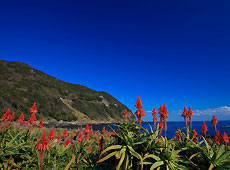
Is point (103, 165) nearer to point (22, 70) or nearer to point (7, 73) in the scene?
point (7, 73)

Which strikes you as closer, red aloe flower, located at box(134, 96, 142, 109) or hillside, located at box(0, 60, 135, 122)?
red aloe flower, located at box(134, 96, 142, 109)

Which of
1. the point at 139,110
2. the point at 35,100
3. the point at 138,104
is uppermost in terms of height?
the point at 35,100

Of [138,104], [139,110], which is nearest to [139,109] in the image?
[139,110]

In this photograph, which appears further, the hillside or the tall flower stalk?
the hillside

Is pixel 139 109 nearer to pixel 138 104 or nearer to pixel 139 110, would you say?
pixel 139 110

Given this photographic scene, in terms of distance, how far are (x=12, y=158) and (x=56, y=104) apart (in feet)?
167

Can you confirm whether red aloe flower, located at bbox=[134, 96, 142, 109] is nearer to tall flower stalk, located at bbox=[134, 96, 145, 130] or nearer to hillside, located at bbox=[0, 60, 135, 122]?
tall flower stalk, located at bbox=[134, 96, 145, 130]

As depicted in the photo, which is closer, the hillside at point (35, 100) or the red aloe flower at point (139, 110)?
the red aloe flower at point (139, 110)

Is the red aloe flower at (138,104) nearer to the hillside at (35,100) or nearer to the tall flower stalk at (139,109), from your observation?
the tall flower stalk at (139,109)

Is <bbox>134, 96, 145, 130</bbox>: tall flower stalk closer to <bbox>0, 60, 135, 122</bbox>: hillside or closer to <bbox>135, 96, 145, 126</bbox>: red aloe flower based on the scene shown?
<bbox>135, 96, 145, 126</bbox>: red aloe flower

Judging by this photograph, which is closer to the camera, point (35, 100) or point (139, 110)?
point (139, 110)

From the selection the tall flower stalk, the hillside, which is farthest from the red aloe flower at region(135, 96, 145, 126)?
the hillside

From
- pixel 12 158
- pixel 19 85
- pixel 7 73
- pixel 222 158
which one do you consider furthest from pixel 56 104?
pixel 222 158

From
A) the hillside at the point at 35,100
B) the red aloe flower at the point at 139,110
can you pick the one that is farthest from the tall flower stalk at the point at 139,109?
the hillside at the point at 35,100
